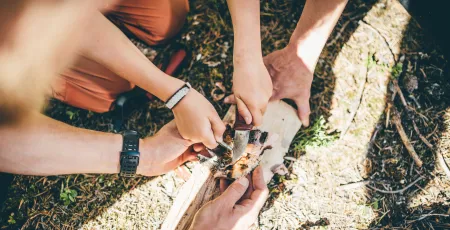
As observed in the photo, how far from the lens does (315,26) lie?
8.55 ft

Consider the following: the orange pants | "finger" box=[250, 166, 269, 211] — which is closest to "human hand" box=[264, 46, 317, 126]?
"finger" box=[250, 166, 269, 211]

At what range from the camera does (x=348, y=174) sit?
2764 mm

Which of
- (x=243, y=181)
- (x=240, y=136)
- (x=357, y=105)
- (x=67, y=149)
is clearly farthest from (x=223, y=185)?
(x=357, y=105)

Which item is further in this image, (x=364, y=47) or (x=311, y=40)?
(x=364, y=47)

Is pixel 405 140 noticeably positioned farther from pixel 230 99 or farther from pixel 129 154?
pixel 129 154

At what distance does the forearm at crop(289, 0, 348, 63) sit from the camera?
2.57 meters

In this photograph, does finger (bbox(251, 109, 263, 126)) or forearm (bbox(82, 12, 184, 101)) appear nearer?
forearm (bbox(82, 12, 184, 101))

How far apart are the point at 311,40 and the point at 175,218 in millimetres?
1695

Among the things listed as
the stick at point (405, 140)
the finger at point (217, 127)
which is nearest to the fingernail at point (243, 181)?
the finger at point (217, 127)

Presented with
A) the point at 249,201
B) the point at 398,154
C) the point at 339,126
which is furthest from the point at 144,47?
the point at 398,154

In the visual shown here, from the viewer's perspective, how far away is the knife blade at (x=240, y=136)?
90.1 inches

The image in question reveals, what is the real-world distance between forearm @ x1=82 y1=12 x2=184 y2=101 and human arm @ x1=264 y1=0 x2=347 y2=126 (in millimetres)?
843

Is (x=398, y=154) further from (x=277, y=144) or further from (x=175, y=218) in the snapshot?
(x=175, y=218)

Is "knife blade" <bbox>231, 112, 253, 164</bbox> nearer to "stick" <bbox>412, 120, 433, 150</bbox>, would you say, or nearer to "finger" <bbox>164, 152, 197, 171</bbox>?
"finger" <bbox>164, 152, 197, 171</bbox>
